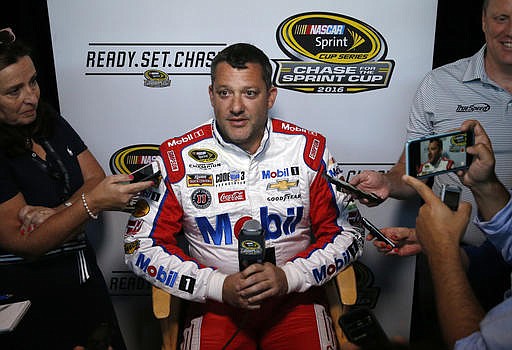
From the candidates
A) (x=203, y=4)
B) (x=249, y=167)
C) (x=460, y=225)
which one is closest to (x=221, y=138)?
(x=249, y=167)

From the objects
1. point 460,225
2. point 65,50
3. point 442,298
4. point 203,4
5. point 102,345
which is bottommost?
point 102,345

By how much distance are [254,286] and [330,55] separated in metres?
1.41

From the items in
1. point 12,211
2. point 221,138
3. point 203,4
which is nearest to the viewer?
point 12,211

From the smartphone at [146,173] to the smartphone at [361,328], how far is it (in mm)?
1052

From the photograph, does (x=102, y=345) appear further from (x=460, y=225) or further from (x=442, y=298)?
(x=460, y=225)

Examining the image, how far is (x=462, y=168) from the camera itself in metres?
1.83

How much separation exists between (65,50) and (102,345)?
1.80 m

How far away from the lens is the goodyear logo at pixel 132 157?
2.89 m

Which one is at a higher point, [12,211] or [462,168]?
[462,168]

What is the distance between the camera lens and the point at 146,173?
83.6 inches

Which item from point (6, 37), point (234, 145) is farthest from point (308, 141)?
point (6, 37)

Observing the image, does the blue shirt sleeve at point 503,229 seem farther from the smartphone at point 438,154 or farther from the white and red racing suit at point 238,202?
the white and red racing suit at point 238,202

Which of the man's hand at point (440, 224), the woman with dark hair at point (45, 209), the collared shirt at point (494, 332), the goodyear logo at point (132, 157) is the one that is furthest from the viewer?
the goodyear logo at point (132, 157)

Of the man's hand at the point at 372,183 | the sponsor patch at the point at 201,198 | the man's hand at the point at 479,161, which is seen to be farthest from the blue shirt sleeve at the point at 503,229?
the sponsor patch at the point at 201,198
